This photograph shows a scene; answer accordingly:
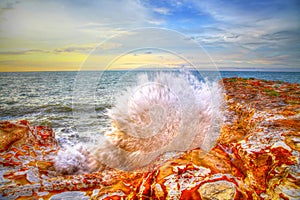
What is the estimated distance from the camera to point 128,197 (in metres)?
1.71

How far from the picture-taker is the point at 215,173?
1745mm

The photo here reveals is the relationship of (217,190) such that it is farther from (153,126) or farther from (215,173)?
(153,126)

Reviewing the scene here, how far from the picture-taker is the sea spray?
277cm

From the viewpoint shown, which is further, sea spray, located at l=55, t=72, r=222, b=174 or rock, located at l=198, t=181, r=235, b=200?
sea spray, located at l=55, t=72, r=222, b=174

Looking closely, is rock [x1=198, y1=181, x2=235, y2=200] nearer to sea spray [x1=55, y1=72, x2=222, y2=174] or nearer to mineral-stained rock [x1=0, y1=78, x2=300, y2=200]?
mineral-stained rock [x1=0, y1=78, x2=300, y2=200]

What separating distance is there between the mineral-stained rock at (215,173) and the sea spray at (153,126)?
321 mm

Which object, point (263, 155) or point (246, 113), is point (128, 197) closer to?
point (263, 155)

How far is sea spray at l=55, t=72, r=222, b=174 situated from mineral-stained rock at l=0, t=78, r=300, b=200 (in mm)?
321

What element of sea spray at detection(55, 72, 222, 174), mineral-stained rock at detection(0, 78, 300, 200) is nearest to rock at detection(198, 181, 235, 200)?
mineral-stained rock at detection(0, 78, 300, 200)

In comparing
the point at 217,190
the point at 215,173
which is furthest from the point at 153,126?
the point at 217,190

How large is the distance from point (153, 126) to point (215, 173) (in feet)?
4.46

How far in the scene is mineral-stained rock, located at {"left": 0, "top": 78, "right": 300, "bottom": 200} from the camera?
1587 mm

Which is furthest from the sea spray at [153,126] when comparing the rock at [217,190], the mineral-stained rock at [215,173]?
the rock at [217,190]

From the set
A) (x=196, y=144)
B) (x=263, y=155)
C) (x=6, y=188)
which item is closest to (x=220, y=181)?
(x=263, y=155)
